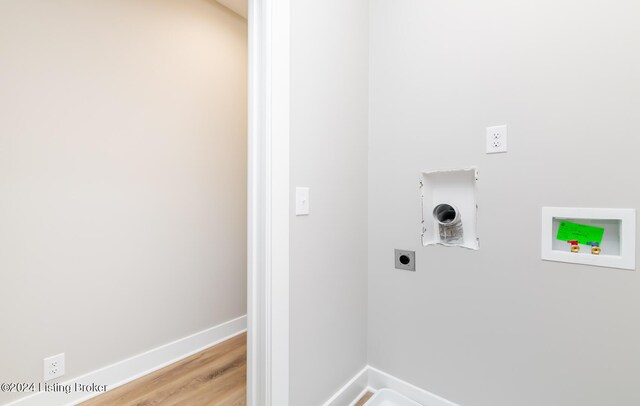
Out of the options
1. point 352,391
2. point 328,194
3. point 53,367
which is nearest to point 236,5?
point 328,194

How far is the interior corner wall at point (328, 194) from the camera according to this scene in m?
1.20

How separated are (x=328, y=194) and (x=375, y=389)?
120 centimetres

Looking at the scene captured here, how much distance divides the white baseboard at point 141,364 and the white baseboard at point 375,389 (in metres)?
1.15

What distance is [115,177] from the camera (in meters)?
1.62

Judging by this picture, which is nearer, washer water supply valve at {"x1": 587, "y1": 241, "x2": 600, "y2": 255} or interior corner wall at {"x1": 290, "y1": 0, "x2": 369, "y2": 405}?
washer water supply valve at {"x1": 587, "y1": 241, "x2": 600, "y2": 255}

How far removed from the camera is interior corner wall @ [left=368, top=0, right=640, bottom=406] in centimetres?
98

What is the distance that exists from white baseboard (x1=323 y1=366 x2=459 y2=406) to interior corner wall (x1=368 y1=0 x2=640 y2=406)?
4 cm

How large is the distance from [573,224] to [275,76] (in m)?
1.32

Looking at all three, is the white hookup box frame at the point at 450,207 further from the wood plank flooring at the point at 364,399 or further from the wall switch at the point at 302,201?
the wood plank flooring at the point at 364,399

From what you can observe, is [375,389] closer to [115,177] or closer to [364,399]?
[364,399]

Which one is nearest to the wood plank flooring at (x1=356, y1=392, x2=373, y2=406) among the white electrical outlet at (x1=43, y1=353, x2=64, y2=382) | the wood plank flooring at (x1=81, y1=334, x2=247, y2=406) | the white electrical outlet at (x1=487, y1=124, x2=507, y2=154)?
the wood plank flooring at (x1=81, y1=334, x2=247, y2=406)

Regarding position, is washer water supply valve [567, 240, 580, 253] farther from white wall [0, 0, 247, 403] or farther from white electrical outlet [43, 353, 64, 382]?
white electrical outlet [43, 353, 64, 382]

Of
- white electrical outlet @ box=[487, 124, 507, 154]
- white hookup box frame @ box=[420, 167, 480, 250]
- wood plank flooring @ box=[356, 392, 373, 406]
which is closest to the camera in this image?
white electrical outlet @ box=[487, 124, 507, 154]

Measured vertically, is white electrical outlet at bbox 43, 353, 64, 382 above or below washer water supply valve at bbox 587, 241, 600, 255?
below
